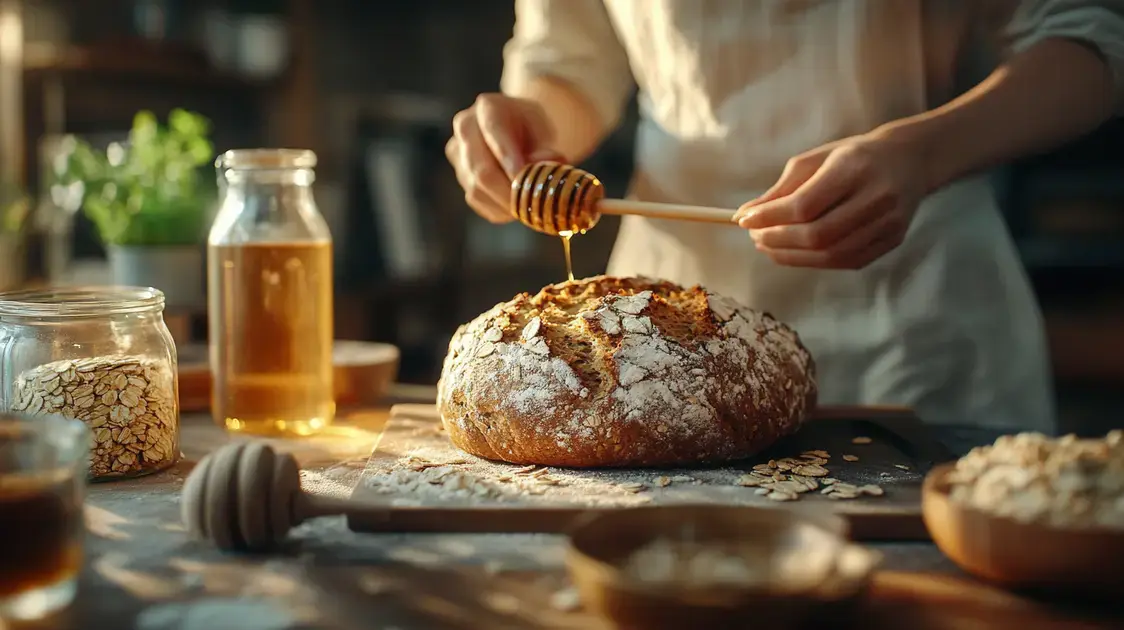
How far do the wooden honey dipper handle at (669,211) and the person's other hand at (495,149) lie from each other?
17 centimetres

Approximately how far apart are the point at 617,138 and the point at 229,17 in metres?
1.20

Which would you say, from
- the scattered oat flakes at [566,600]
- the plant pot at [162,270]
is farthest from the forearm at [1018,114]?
the plant pot at [162,270]

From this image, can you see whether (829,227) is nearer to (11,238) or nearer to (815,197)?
(815,197)

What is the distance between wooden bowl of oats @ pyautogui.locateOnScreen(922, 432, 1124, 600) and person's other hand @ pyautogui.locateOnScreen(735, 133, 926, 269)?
1.33 feet

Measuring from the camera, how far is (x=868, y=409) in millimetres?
1351

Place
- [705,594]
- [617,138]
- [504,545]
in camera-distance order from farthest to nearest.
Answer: [617,138] → [504,545] → [705,594]

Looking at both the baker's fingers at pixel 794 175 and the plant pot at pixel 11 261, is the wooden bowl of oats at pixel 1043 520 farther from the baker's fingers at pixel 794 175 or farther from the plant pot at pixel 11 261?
the plant pot at pixel 11 261

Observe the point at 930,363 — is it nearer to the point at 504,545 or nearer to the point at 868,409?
the point at 868,409

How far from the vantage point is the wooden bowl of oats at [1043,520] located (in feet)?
2.35

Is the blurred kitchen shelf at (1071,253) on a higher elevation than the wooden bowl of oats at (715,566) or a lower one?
higher

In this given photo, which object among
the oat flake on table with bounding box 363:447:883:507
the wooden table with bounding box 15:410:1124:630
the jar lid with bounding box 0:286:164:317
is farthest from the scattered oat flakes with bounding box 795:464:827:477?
the jar lid with bounding box 0:286:164:317

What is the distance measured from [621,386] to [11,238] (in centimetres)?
227

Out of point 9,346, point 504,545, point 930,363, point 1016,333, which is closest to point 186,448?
point 9,346

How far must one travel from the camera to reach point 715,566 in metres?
0.74
